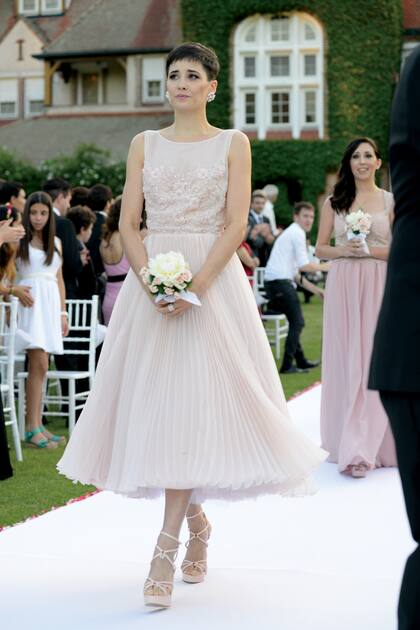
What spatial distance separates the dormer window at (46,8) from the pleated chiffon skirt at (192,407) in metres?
54.5

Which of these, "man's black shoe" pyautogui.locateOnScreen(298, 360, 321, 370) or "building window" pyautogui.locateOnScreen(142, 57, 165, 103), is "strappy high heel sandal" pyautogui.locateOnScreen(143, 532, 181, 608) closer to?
"man's black shoe" pyautogui.locateOnScreen(298, 360, 321, 370)

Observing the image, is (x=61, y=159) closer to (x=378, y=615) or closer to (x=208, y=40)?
(x=208, y=40)

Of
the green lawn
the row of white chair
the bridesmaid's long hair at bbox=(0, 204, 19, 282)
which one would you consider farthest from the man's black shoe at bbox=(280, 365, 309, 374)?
the bridesmaid's long hair at bbox=(0, 204, 19, 282)

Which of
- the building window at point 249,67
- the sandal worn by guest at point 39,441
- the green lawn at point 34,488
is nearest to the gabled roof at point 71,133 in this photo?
the building window at point 249,67

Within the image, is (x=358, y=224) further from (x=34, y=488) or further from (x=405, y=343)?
(x=405, y=343)

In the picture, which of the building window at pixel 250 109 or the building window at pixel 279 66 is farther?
the building window at pixel 279 66

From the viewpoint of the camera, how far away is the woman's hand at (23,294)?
30.5ft

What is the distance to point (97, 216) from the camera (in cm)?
1223

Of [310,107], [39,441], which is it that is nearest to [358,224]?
[39,441]

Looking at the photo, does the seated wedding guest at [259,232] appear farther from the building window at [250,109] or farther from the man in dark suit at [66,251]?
the building window at [250,109]

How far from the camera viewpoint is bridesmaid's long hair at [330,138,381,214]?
8359 millimetres

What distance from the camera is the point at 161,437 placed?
4.91 m

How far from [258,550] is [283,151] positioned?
3864 cm

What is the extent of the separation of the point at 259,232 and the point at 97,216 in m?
7.58
